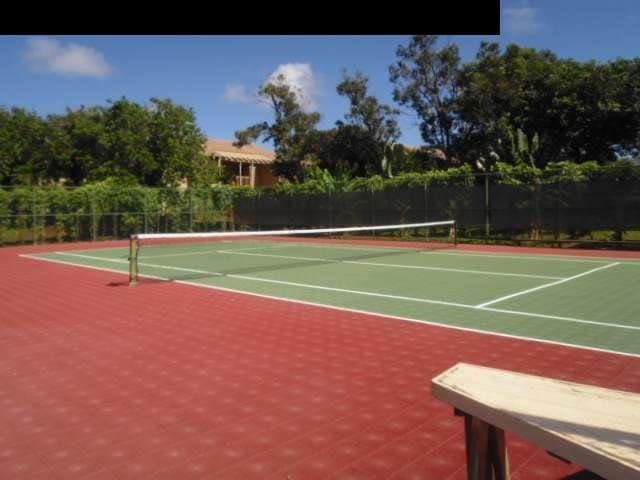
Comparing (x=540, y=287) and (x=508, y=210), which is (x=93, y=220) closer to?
(x=508, y=210)

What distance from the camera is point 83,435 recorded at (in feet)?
12.5

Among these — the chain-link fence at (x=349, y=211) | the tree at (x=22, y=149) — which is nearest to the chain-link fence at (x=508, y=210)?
the chain-link fence at (x=349, y=211)

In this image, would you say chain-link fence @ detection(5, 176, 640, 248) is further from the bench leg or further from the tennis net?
the bench leg

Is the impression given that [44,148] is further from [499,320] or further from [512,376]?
[512,376]

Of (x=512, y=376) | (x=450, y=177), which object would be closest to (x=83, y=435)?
(x=512, y=376)

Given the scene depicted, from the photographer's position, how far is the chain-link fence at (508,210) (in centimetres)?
1627

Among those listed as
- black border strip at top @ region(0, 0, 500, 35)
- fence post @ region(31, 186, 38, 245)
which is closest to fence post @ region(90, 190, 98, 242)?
fence post @ region(31, 186, 38, 245)

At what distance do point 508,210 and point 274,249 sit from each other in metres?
7.65

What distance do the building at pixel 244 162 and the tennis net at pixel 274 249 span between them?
69.0ft

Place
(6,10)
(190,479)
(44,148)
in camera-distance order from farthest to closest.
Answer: (44,148) → (190,479) → (6,10)

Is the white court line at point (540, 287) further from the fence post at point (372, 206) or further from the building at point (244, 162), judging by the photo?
the building at point (244, 162)

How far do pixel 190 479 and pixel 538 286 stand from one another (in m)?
8.07

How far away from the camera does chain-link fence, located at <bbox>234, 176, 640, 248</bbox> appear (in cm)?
1627

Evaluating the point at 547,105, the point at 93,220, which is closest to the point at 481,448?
the point at 93,220
